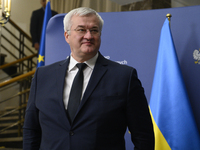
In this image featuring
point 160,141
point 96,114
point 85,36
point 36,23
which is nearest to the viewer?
point 96,114

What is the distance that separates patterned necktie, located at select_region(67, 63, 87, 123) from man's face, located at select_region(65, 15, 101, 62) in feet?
0.25

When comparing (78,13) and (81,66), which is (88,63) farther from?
(78,13)

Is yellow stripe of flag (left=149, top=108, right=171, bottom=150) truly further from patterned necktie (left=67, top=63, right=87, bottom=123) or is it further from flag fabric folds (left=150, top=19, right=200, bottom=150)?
patterned necktie (left=67, top=63, right=87, bottom=123)

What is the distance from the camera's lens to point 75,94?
49.5 inches

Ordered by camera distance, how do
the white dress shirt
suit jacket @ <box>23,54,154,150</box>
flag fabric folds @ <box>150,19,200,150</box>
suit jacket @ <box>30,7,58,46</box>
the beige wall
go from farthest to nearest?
the beige wall, suit jacket @ <box>30,7,58,46</box>, flag fabric folds @ <box>150,19,200,150</box>, the white dress shirt, suit jacket @ <box>23,54,154,150</box>

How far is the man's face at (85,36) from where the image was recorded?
1.31 m

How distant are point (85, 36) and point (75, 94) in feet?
1.03

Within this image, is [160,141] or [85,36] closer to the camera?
[85,36]

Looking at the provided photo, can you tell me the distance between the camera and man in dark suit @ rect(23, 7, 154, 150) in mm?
1194

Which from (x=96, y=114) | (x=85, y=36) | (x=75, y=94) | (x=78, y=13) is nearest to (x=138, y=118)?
(x=96, y=114)

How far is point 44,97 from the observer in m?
1.31

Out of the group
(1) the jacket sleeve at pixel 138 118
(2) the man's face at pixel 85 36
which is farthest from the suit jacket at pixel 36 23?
(1) the jacket sleeve at pixel 138 118

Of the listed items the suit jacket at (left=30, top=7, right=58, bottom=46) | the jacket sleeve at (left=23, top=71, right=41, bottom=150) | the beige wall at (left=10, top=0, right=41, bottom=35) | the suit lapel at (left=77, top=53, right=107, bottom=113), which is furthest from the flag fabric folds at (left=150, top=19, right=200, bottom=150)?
the beige wall at (left=10, top=0, right=41, bottom=35)

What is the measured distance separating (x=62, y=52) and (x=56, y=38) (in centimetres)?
16
